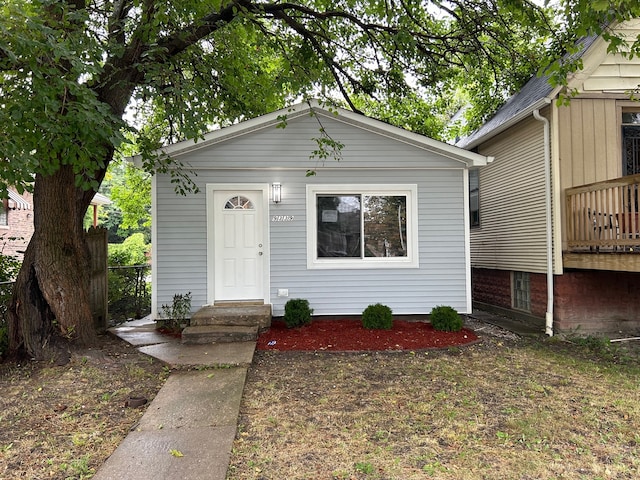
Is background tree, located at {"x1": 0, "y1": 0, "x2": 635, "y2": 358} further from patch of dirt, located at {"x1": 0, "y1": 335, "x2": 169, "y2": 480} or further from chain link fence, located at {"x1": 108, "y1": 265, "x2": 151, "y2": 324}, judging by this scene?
chain link fence, located at {"x1": 108, "y1": 265, "x2": 151, "y2": 324}

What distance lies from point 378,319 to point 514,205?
3875 mm

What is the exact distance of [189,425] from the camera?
10.8ft

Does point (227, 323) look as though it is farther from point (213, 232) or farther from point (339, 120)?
point (339, 120)

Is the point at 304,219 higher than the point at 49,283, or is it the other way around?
the point at 304,219

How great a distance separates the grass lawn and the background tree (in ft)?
9.31

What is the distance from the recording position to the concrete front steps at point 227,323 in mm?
5762

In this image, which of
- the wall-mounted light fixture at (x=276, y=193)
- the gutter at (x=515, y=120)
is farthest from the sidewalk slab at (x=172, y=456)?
the gutter at (x=515, y=120)

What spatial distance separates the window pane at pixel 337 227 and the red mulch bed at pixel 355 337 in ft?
4.29

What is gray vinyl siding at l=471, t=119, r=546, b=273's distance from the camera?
7.28m

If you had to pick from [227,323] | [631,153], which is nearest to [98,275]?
[227,323]

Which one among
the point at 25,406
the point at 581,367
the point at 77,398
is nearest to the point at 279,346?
the point at 77,398

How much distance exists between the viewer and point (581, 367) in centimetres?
507

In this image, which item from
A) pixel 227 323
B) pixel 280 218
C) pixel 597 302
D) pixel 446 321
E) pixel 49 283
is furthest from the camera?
pixel 280 218

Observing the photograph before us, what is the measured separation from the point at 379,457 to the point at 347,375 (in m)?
1.83
